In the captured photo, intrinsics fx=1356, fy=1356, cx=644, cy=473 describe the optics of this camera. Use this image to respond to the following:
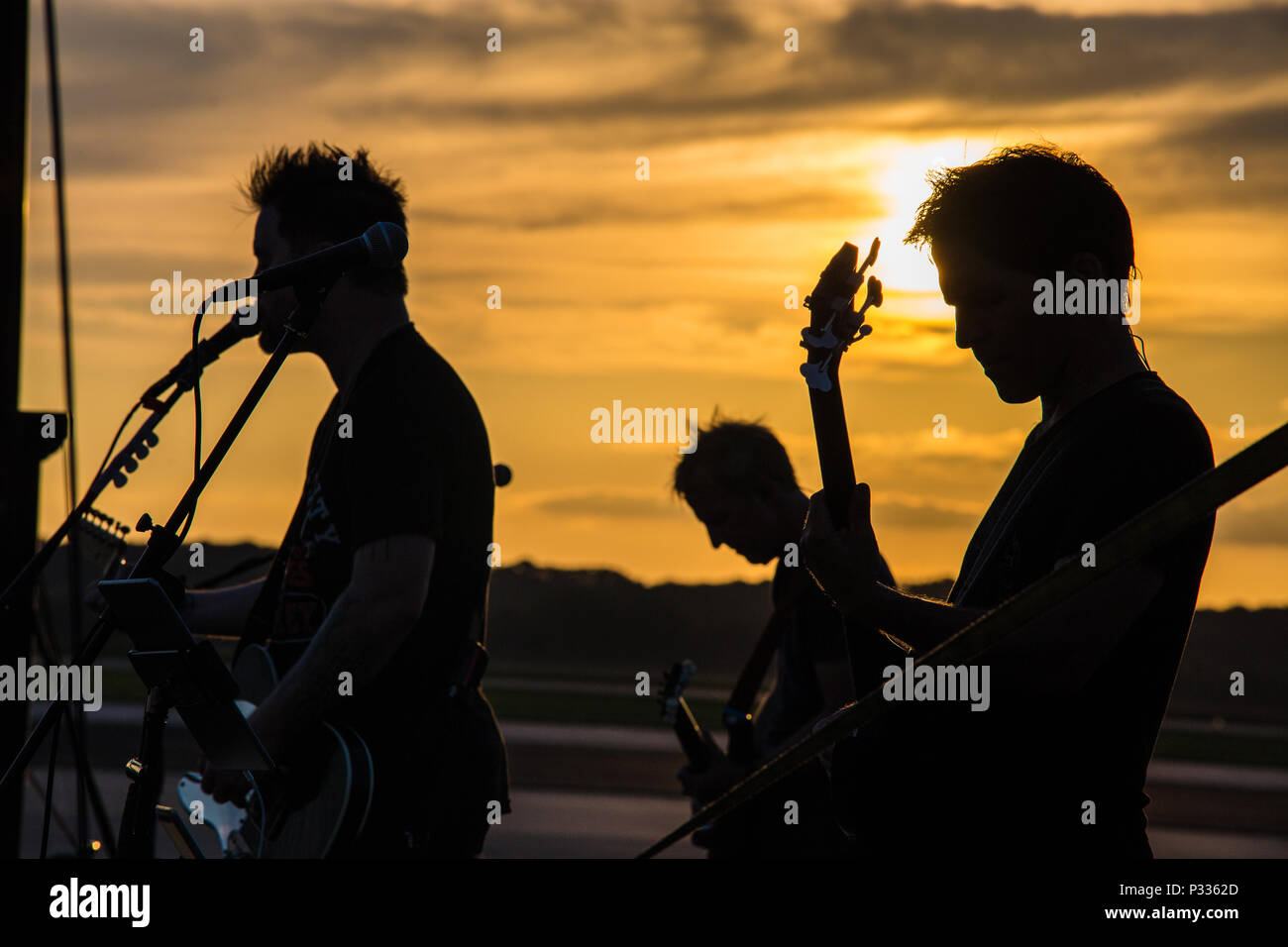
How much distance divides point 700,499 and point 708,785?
86 centimetres

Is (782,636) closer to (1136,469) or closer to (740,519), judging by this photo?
(740,519)

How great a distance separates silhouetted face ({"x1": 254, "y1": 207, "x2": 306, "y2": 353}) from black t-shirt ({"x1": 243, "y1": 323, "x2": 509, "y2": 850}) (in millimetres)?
217

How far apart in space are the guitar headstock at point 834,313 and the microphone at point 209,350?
1.27 m

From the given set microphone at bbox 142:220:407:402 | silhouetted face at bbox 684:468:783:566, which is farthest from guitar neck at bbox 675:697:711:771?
microphone at bbox 142:220:407:402

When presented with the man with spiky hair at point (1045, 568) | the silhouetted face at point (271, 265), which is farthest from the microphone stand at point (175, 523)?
the man with spiky hair at point (1045, 568)

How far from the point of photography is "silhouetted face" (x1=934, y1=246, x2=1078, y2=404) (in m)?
2.05

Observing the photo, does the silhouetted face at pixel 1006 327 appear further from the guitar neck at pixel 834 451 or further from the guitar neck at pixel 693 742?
the guitar neck at pixel 693 742

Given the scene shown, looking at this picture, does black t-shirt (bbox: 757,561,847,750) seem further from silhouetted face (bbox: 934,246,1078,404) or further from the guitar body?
silhouetted face (bbox: 934,246,1078,404)

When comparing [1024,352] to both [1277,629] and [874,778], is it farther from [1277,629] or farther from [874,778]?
[1277,629]

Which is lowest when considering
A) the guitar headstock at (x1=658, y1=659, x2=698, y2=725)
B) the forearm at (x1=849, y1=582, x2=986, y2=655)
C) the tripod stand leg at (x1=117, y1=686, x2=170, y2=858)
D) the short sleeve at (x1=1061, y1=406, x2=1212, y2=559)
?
the guitar headstock at (x1=658, y1=659, x2=698, y2=725)

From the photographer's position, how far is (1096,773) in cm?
189

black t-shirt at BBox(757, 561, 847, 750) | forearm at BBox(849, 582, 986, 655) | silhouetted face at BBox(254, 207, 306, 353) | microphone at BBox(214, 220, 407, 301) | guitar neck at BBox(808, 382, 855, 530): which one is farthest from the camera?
black t-shirt at BBox(757, 561, 847, 750)

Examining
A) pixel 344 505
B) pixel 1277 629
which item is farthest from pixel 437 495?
pixel 1277 629

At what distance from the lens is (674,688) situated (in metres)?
4.57
